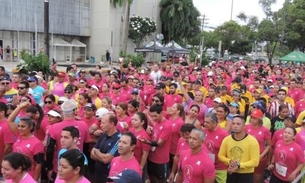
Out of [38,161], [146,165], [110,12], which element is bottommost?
[146,165]

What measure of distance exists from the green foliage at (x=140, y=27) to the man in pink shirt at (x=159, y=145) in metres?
39.8

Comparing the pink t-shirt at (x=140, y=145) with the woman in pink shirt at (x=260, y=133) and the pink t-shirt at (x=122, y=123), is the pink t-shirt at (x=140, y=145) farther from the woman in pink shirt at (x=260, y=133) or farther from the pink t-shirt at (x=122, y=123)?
the woman in pink shirt at (x=260, y=133)

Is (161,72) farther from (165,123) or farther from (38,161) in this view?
(38,161)

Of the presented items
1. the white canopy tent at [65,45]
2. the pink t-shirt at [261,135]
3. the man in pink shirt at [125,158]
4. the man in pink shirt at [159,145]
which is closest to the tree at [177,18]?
the white canopy tent at [65,45]

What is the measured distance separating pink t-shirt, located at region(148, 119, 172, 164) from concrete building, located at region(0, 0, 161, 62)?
114 feet

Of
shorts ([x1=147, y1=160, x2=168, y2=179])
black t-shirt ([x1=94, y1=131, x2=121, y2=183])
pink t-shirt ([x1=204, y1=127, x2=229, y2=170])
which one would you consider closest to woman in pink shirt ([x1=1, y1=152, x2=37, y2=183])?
Result: black t-shirt ([x1=94, y1=131, x2=121, y2=183])

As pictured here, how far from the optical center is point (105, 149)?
489 cm

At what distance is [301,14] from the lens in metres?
37.2

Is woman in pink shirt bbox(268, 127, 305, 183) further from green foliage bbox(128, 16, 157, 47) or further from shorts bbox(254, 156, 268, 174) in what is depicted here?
green foliage bbox(128, 16, 157, 47)

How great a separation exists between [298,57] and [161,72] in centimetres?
1765

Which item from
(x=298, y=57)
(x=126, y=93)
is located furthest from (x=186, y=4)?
(x=126, y=93)

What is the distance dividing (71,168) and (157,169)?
2.86m

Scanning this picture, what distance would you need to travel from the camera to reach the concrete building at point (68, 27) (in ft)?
123

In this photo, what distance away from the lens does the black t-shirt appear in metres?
4.84
